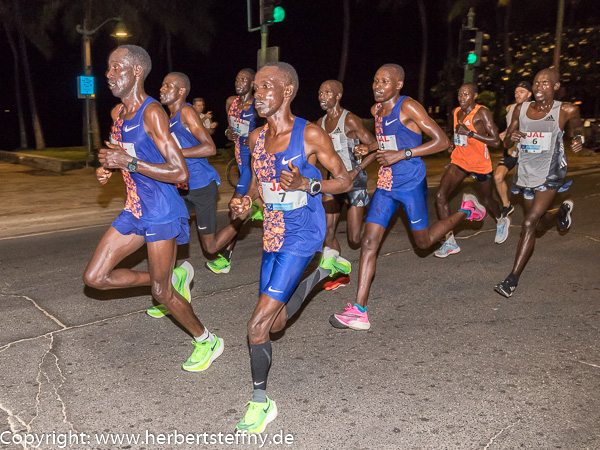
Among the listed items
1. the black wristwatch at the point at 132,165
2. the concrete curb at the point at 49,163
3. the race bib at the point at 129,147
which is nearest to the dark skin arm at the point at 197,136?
the race bib at the point at 129,147

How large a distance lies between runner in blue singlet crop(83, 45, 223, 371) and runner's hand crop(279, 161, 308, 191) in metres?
0.81

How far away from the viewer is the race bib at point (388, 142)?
522cm

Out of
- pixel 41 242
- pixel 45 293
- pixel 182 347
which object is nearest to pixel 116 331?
pixel 182 347

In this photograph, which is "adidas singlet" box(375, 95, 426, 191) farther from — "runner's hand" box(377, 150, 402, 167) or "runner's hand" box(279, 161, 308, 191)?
"runner's hand" box(279, 161, 308, 191)

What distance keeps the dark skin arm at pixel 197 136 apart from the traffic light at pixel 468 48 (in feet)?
28.7

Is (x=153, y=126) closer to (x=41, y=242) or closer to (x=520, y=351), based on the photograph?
(x=520, y=351)

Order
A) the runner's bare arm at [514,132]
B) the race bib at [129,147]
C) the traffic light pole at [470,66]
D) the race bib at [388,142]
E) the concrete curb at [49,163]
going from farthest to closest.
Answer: the concrete curb at [49,163] → the traffic light pole at [470,66] → the runner's bare arm at [514,132] → the race bib at [388,142] → the race bib at [129,147]

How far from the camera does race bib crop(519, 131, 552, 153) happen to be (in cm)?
610

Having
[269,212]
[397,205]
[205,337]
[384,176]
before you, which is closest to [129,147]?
[269,212]

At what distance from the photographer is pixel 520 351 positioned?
4.42m

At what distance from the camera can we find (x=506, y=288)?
5.57 meters

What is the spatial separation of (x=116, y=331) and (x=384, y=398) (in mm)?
2189

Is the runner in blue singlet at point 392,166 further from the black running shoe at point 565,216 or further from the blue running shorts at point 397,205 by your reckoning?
the black running shoe at point 565,216

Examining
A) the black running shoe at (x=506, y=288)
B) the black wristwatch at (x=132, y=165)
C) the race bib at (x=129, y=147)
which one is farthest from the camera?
the black running shoe at (x=506, y=288)
